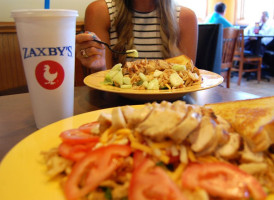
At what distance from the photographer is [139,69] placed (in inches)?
80.4

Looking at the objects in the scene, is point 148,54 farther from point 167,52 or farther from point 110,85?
point 110,85

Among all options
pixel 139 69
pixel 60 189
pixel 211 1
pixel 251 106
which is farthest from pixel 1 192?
pixel 211 1

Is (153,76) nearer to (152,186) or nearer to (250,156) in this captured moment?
(250,156)

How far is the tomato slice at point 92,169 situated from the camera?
0.69 metres

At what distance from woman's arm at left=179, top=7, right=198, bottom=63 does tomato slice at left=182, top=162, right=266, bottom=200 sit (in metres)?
2.76

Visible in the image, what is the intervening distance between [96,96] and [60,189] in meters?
1.18

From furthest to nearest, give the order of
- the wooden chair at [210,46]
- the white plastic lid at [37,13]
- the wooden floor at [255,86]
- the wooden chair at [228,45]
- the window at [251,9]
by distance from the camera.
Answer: the window at [251,9] < the wooden floor at [255,86] < the wooden chair at [228,45] < the wooden chair at [210,46] < the white plastic lid at [37,13]

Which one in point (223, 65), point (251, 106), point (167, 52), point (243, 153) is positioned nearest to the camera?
point (243, 153)

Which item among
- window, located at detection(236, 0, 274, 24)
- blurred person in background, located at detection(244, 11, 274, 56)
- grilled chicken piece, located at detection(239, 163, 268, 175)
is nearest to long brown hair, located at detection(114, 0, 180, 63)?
grilled chicken piece, located at detection(239, 163, 268, 175)

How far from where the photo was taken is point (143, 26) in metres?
3.22

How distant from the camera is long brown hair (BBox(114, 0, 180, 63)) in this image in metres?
3.01

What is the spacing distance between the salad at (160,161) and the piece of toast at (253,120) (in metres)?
0.04

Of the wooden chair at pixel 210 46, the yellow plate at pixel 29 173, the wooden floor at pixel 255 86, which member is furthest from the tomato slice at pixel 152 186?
the wooden floor at pixel 255 86

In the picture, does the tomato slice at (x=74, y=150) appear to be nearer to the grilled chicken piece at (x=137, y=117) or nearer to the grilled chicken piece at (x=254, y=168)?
the grilled chicken piece at (x=137, y=117)
